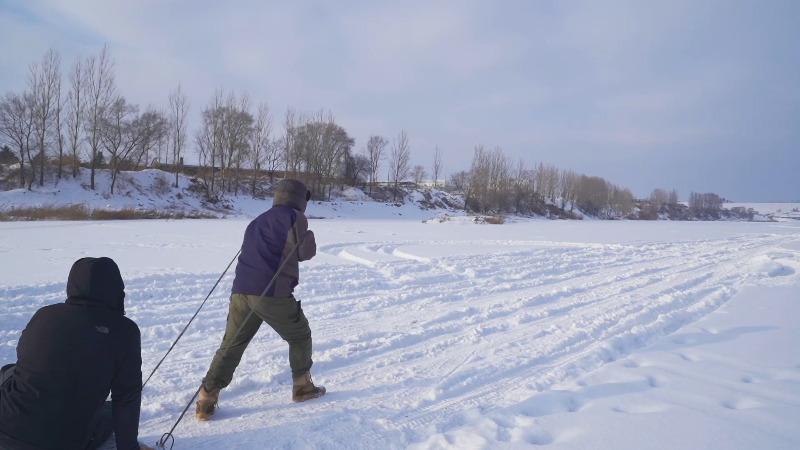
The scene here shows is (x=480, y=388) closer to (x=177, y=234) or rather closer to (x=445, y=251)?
(x=445, y=251)

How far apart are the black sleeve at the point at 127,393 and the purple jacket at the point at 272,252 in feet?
3.36

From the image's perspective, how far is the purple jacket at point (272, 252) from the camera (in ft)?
10.9

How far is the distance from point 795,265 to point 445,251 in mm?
8462

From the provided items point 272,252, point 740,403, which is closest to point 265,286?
point 272,252

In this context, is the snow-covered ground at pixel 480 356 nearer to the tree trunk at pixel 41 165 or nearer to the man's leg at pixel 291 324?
the man's leg at pixel 291 324

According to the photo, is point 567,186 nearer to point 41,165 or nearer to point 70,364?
point 41,165

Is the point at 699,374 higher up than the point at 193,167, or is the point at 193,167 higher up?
the point at 193,167

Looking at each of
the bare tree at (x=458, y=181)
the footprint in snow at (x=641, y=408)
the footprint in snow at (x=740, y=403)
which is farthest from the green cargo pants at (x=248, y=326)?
the bare tree at (x=458, y=181)

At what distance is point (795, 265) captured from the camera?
11.0m

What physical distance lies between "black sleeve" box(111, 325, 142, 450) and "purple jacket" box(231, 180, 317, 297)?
103 centimetres

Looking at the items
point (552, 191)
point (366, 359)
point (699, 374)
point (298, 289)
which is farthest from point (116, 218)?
point (552, 191)

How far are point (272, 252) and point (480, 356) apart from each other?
2399 mm

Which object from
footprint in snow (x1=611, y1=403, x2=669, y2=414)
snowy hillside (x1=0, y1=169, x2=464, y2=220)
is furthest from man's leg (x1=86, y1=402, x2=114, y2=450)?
snowy hillside (x1=0, y1=169, x2=464, y2=220)

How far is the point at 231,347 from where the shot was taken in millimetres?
3354
